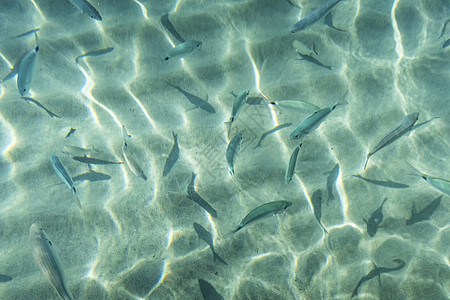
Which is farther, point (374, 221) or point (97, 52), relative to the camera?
point (97, 52)

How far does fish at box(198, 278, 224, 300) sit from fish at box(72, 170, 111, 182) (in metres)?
1.79

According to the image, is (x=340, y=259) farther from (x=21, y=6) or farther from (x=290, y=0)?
(x=21, y=6)

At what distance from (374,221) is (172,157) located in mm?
2677

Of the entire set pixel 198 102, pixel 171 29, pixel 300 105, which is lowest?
pixel 198 102

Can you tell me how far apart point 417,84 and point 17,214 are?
226 inches

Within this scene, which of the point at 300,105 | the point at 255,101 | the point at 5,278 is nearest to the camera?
the point at 5,278

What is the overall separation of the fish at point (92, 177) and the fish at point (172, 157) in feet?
2.48

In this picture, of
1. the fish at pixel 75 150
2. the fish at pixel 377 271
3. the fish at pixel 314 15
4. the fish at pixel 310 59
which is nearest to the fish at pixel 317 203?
the fish at pixel 377 271

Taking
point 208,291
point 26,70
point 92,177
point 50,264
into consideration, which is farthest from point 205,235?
point 26,70

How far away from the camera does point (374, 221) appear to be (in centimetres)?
329

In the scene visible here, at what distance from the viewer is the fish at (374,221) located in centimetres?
323

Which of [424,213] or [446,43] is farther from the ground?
[446,43]

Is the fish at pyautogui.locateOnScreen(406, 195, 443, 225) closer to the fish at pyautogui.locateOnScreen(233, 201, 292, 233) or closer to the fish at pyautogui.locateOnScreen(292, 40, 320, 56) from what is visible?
the fish at pyautogui.locateOnScreen(233, 201, 292, 233)

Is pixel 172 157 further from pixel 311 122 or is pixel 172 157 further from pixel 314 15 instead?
pixel 314 15
